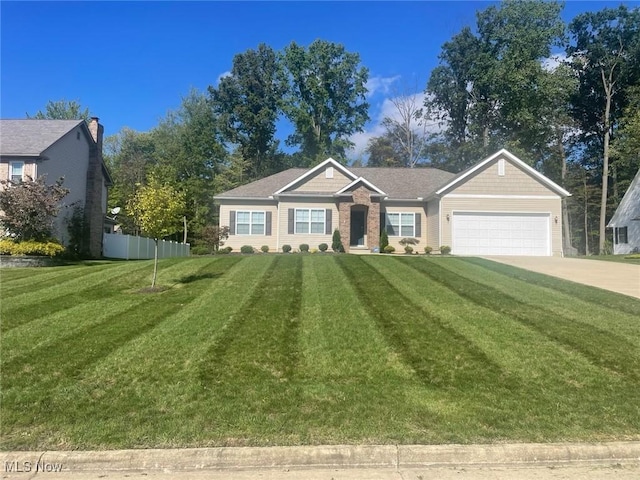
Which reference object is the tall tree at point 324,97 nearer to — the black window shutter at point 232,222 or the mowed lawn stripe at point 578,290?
the black window shutter at point 232,222

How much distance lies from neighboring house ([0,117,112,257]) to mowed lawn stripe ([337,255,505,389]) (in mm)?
18185

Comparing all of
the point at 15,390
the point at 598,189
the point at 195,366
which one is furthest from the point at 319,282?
the point at 598,189

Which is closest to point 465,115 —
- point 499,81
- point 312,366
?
point 499,81

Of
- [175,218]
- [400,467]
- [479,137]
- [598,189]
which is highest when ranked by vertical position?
[479,137]

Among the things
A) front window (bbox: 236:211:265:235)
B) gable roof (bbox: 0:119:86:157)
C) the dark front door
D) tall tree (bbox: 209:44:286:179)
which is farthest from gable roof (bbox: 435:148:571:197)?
tall tree (bbox: 209:44:286:179)

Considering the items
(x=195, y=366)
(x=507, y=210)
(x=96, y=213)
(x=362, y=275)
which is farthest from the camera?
(x=96, y=213)

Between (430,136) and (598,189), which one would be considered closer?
(598,189)

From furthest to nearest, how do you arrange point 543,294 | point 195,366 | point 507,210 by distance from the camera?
point 507,210 < point 543,294 < point 195,366

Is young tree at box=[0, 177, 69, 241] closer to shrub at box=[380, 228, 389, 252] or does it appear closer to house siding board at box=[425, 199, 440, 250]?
shrub at box=[380, 228, 389, 252]

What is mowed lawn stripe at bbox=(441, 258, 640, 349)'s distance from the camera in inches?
316

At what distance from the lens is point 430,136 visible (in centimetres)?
4759

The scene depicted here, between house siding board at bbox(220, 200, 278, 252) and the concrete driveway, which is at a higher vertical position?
house siding board at bbox(220, 200, 278, 252)

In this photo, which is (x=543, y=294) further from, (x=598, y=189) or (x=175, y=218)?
(x=598, y=189)

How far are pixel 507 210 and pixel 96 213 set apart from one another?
23.2 meters
